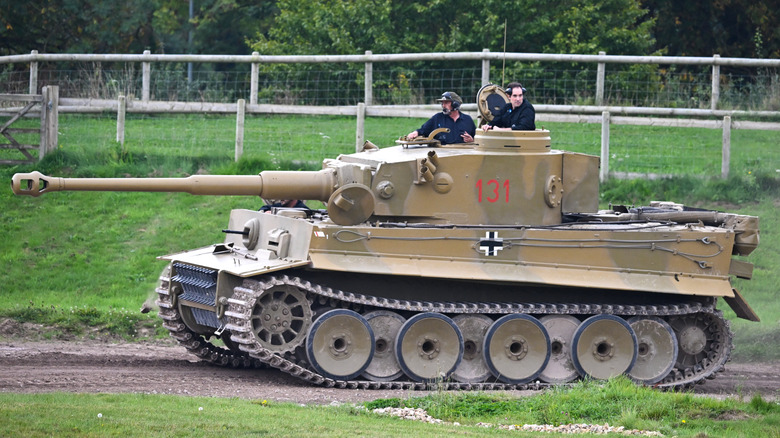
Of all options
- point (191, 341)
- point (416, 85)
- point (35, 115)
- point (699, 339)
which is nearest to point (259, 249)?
point (191, 341)

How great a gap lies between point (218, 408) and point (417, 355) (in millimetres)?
3326

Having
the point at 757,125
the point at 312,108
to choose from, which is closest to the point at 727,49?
the point at 757,125

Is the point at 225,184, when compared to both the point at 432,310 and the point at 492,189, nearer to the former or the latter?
the point at 432,310

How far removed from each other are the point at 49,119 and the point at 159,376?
10013mm

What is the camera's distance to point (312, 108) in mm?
22156

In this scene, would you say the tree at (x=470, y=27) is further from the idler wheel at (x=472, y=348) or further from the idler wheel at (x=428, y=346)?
the idler wheel at (x=428, y=346)

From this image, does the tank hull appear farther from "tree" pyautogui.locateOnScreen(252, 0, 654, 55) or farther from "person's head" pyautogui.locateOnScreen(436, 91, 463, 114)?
"tree" pyautogui.locateOnScreen(252, 0, 654, 55)

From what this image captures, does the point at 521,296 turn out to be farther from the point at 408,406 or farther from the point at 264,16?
the point at 264,16

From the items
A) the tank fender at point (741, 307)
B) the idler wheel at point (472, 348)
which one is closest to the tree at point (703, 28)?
the tank fender at point (741, 307)

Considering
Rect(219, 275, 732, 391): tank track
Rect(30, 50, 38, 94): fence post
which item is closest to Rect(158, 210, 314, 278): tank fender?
Rect(219, 275, 732, 391): tank track

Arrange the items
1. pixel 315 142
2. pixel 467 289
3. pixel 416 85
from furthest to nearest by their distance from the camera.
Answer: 1. pixel 416 85
2. pixel 315 142
3. pixel 467 289

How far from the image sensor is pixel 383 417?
38.2ft

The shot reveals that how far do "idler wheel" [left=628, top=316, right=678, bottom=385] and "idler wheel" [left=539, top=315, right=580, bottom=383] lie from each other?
0.77 metres

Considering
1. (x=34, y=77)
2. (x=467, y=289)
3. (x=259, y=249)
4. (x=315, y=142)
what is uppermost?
(x=34, y=77)
